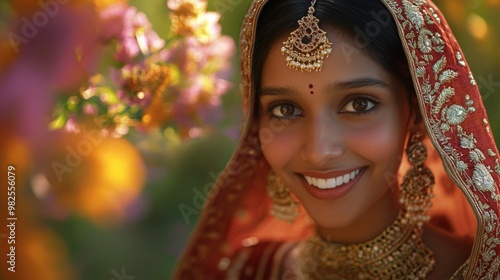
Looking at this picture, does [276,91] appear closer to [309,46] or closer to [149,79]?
[309,46]

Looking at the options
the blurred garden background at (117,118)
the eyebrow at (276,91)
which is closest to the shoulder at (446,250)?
the eyebrow at (276,91)

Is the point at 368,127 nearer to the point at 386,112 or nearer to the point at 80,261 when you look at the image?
the point at 386,112

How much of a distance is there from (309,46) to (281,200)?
0.53 metres

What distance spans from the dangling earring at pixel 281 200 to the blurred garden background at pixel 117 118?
1.00 feet

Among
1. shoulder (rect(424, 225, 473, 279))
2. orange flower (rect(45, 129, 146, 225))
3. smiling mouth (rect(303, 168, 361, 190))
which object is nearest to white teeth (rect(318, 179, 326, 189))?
smiling mouth (rect(303, 168, 361, 190))

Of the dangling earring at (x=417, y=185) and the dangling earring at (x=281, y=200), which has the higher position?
the dangling earring at (x=417, y=185)

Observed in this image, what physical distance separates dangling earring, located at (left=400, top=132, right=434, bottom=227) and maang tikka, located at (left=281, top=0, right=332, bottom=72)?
1.06 ft

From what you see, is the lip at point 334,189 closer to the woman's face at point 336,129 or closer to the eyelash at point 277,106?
the woman's face at point 336,129

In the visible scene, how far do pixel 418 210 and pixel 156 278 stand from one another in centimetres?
105

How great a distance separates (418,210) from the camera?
159 centimetres

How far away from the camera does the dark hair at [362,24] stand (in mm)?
1439

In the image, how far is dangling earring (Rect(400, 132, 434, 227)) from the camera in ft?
5.14

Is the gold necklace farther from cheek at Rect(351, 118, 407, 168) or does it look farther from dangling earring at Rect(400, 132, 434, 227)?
cheek at Rect(351, 118, 407, 168)

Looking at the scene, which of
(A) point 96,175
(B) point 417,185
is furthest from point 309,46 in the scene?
(A) point 96,175
